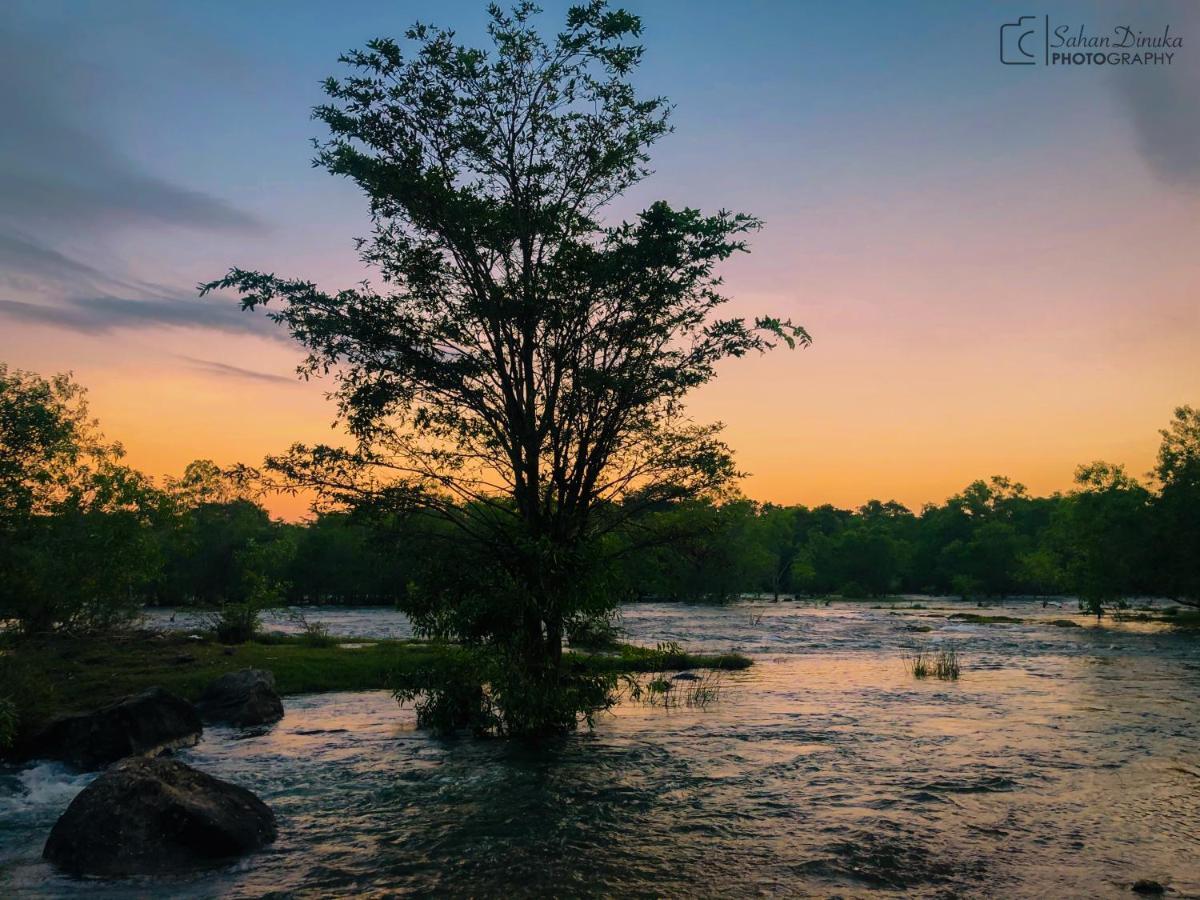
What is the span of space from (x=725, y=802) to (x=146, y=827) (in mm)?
10233

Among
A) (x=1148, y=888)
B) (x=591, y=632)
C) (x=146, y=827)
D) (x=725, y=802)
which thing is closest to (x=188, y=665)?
(x=591, y=632)

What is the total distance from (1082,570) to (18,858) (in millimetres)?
92129

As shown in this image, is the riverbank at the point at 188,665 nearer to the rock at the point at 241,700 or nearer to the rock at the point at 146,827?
the rock at the point at 241,700

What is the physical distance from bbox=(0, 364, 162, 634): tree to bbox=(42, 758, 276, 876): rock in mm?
17289

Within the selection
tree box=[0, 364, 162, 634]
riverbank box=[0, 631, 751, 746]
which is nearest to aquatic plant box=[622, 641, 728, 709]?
riverbank box=[0, 631, 751, 746]

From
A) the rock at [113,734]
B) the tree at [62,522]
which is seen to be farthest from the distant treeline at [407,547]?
the rock at [113,734]

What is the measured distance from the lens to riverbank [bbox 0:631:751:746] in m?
21.2

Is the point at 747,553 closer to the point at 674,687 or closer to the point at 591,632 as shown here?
the point at 674,687

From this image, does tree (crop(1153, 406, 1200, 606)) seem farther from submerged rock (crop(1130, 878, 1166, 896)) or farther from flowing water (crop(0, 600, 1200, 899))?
submerged rock (crop(1130, 878, 1166, 896))

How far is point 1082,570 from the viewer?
81562mm

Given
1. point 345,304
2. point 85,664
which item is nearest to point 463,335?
point 345,304

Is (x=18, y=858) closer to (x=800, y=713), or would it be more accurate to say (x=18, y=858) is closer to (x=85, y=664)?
(x=85, y=664)

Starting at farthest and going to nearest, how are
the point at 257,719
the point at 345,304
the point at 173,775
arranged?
the point at 257,719
the point at 345,304
the point at 173,775

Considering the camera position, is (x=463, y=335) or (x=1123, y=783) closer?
(x=1123, y=783)
